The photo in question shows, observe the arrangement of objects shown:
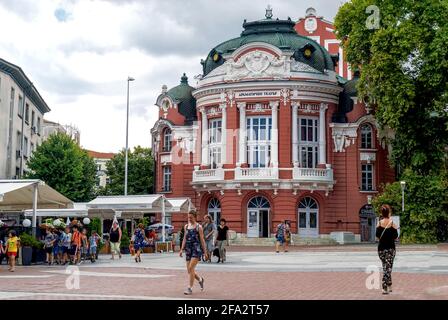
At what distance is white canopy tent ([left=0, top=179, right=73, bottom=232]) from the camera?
84.8 ft

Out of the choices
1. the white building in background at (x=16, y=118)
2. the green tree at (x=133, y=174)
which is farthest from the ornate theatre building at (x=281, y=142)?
the green tree at (x=133, y=174)

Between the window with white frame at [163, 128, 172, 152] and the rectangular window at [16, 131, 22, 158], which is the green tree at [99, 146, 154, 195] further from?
the rectangular window at [16, 131, 22, 158]

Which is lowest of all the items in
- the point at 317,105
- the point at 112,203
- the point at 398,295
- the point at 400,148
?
the point at 398,295

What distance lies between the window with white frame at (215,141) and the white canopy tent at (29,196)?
23.1 meters

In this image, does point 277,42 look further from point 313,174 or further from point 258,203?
point 258,203

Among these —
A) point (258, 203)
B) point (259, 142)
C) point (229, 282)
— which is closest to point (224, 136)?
point (259, 142)

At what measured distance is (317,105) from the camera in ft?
171

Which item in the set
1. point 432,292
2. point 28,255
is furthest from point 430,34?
point 432,292

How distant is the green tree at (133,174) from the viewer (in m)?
73.2

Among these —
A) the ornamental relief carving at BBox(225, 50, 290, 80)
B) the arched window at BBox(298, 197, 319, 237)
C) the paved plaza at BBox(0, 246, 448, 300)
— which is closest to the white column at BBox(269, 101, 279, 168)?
the ornamental relief carving at BBox(225, 50, 290, 80)

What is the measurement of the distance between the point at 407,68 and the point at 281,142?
11.1 meters

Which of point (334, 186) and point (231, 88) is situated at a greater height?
point (231, 88)
